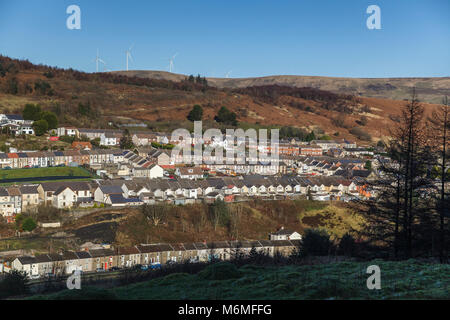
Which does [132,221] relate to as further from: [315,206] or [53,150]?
[53,150]

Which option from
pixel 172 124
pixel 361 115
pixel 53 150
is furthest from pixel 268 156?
pixel 361 115

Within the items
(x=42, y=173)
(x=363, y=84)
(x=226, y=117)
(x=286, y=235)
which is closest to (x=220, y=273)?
(x=286, y=235)

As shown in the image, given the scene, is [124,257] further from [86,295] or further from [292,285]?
[292,285]

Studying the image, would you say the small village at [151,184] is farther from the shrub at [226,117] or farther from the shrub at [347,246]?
the shrub at [226,117]

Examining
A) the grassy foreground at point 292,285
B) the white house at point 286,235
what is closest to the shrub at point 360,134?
the white house at point 286,235

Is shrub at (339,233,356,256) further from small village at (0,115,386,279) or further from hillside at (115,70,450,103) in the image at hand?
hillside at (115,70,450,103)
